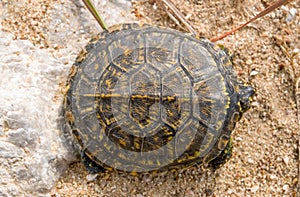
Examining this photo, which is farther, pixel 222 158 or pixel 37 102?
pixel 222 158

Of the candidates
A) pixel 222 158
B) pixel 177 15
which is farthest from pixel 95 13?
pixel 222 158

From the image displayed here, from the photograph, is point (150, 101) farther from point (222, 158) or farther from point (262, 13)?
point (262, 13)

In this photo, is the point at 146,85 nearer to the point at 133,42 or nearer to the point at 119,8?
the point at 133,42

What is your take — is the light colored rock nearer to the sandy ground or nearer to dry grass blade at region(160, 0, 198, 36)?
the sandy ground

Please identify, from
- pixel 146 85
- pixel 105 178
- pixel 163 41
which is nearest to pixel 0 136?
pixel 105 178

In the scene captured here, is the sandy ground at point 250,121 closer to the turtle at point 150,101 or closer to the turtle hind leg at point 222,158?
the turtle hind leg at point 222,158

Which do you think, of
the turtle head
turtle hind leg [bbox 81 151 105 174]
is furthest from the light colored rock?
the turtle head
